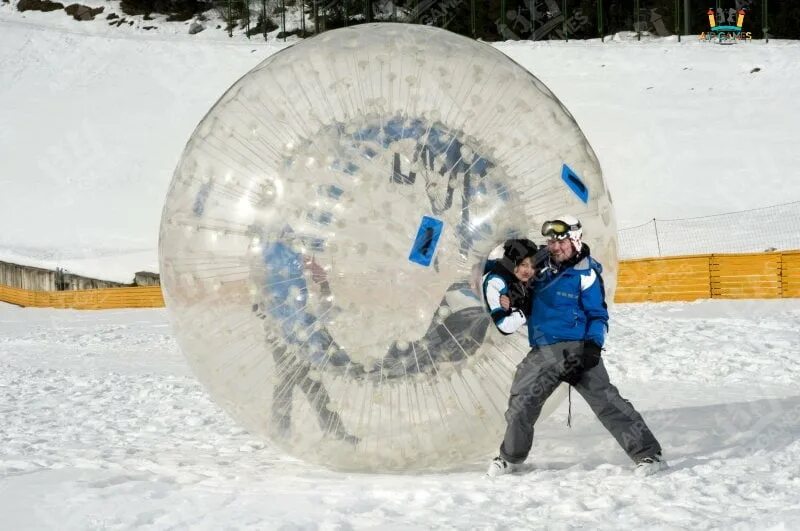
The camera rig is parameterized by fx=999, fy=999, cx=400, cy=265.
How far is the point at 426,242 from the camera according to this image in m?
4.50

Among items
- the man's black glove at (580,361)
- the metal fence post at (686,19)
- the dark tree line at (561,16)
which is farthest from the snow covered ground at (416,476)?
the dark tree line at (561,16)

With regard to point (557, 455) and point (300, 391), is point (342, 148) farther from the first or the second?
point (557, 455)

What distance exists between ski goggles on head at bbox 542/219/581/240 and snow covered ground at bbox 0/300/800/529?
1.18m

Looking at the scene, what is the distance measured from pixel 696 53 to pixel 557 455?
125ft

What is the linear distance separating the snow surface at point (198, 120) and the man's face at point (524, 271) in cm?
2451

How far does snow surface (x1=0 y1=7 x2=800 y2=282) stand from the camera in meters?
31.3

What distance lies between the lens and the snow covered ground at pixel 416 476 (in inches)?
169

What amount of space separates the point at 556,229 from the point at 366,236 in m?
0.91

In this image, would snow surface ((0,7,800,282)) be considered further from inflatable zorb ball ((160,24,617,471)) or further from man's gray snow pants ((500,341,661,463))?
inflatable zorb ball ((160,24,617,471))

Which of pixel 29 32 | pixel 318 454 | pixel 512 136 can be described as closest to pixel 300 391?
pixel 318 454

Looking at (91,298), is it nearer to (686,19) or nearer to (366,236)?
(366,236)

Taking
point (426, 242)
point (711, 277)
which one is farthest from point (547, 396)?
point (711, 277)

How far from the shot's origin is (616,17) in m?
50.5

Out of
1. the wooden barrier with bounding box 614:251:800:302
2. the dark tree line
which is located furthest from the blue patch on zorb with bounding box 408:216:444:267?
the dark tree line
